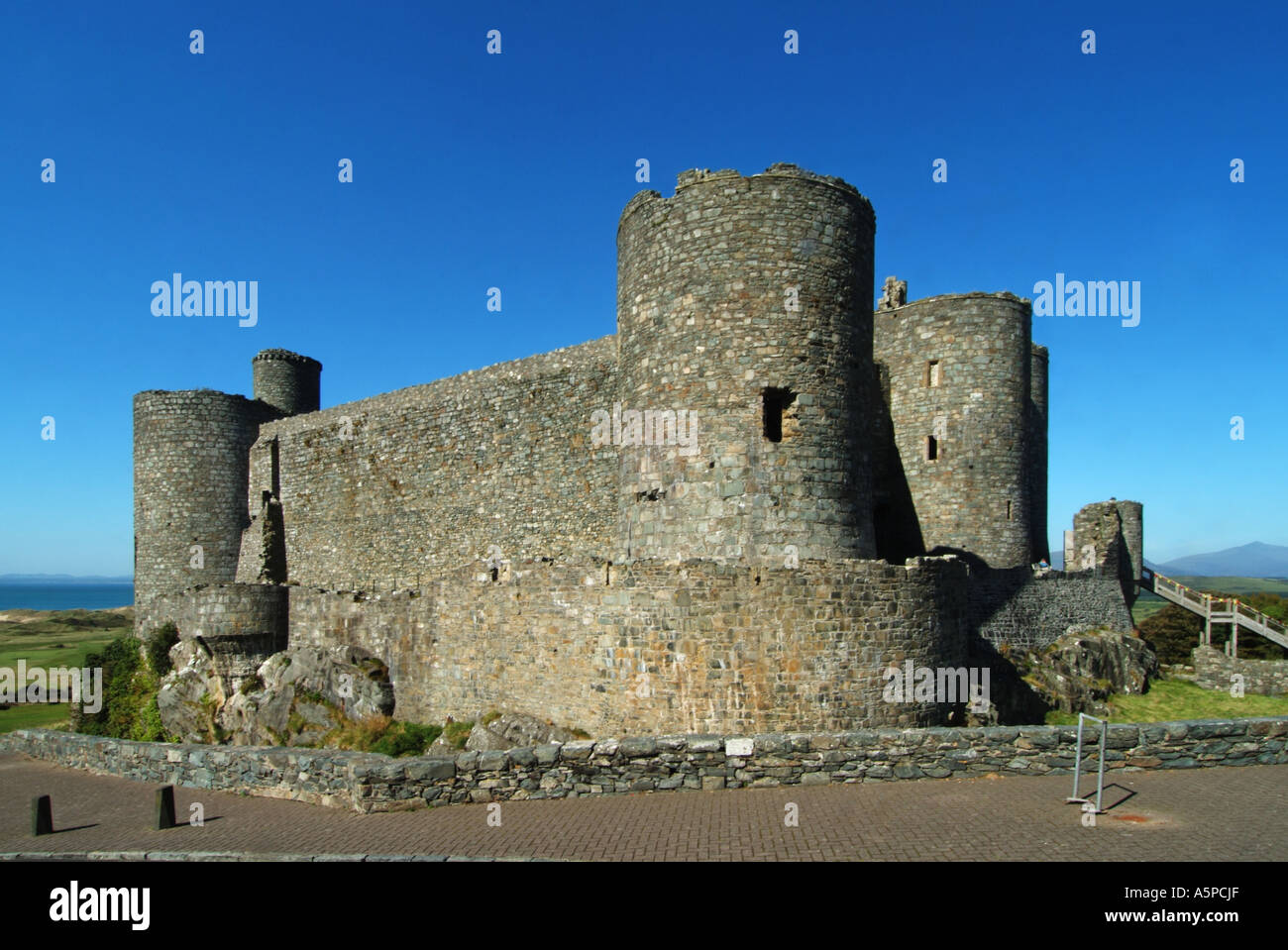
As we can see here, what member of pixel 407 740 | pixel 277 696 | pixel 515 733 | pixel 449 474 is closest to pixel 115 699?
pixel 277 696

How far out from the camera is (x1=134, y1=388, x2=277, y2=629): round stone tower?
25.8 m

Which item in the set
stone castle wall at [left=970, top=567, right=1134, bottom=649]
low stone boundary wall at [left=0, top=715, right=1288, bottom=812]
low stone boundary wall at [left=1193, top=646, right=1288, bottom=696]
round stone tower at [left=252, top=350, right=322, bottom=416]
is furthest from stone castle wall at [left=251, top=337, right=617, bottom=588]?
low stone boundary wall at [left=1193, top=646, right=1288, bottom=696]

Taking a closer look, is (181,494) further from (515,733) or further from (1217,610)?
(1217,610)

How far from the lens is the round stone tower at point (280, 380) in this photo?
29.4 metres

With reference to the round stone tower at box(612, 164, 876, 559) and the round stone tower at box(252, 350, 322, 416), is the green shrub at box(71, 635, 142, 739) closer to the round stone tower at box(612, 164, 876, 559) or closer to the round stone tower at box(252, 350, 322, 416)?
the round stone tower at box(252, 350, 322, 416)

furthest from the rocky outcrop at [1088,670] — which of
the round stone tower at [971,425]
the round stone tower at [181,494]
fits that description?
the round stone tower at [181,494]

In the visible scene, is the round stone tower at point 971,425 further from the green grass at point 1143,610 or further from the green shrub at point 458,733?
the green shrub at point 458,733

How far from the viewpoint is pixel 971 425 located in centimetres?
1981

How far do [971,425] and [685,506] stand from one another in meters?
9.93

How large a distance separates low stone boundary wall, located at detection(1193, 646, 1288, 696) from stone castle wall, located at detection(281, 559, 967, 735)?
15882mm
